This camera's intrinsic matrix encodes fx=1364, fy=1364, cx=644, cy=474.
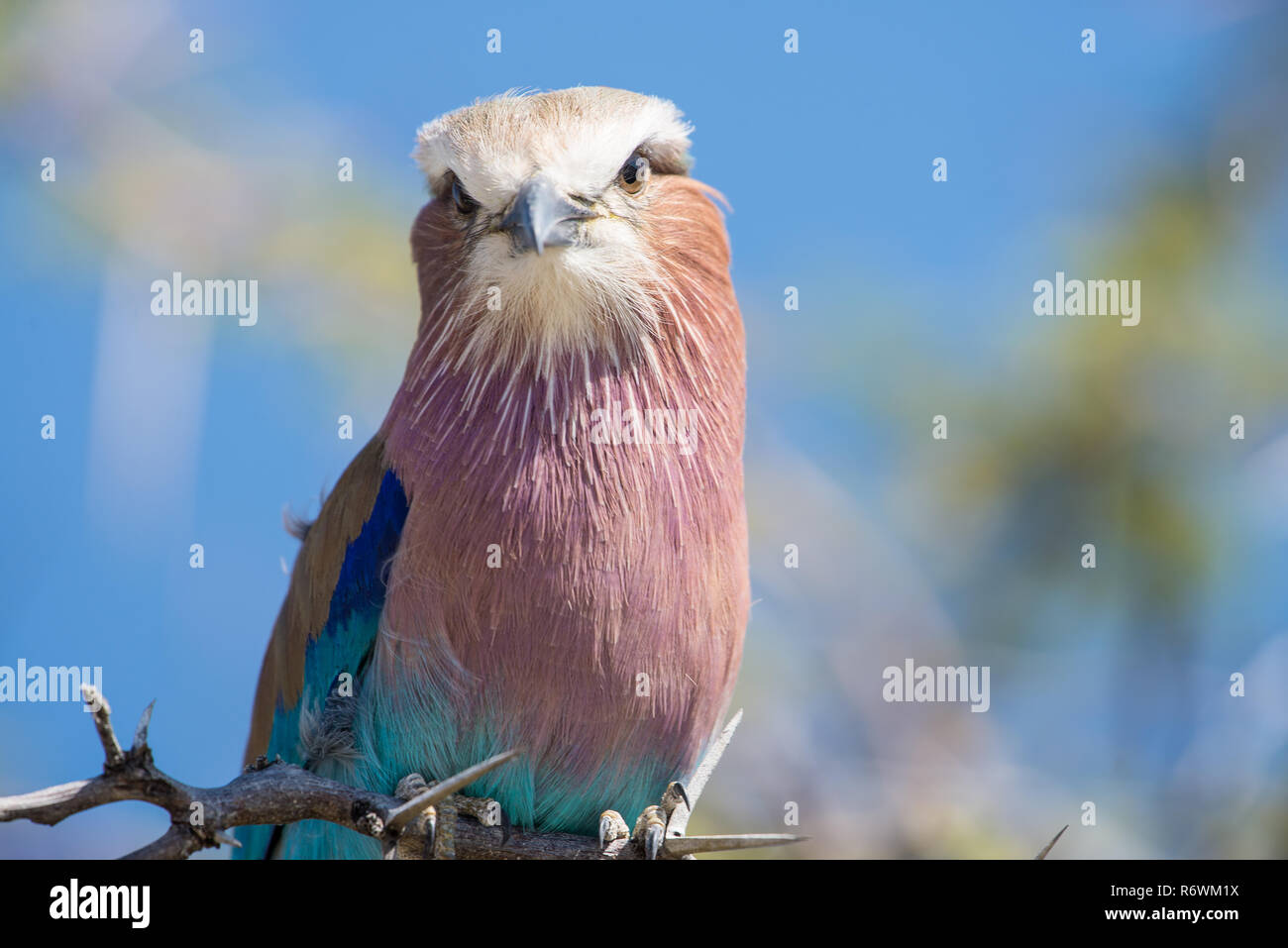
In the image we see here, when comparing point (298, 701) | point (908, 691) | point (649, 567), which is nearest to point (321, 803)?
point (649, 567)

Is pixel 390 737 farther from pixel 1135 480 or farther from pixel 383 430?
pixel 1135 480

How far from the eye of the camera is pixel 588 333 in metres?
4.37

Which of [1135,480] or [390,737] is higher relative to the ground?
[1135,480]

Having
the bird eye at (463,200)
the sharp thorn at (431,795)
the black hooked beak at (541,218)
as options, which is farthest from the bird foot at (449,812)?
the bird eye at (463,200)

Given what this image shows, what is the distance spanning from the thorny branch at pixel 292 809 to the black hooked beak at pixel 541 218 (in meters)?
1.54

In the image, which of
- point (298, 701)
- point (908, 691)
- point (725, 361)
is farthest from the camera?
point (908, 691)

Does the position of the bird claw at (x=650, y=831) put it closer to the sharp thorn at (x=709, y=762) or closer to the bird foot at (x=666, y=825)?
the bird foot at (x=666, y=825)

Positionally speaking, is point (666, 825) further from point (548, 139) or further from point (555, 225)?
point (548, 139)

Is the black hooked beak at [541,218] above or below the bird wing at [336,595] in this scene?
above

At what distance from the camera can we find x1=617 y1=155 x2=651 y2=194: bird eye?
4.40 metres

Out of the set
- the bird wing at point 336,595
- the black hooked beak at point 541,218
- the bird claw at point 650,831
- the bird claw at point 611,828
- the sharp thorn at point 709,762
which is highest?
the black hooked beak at point 541,218

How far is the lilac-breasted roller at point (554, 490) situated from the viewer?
4199mm

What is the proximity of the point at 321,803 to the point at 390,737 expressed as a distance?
102 centimetres

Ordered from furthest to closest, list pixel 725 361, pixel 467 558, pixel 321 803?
1. pixel 725 361
2. pixel 467 558
3. pixel 321 803
